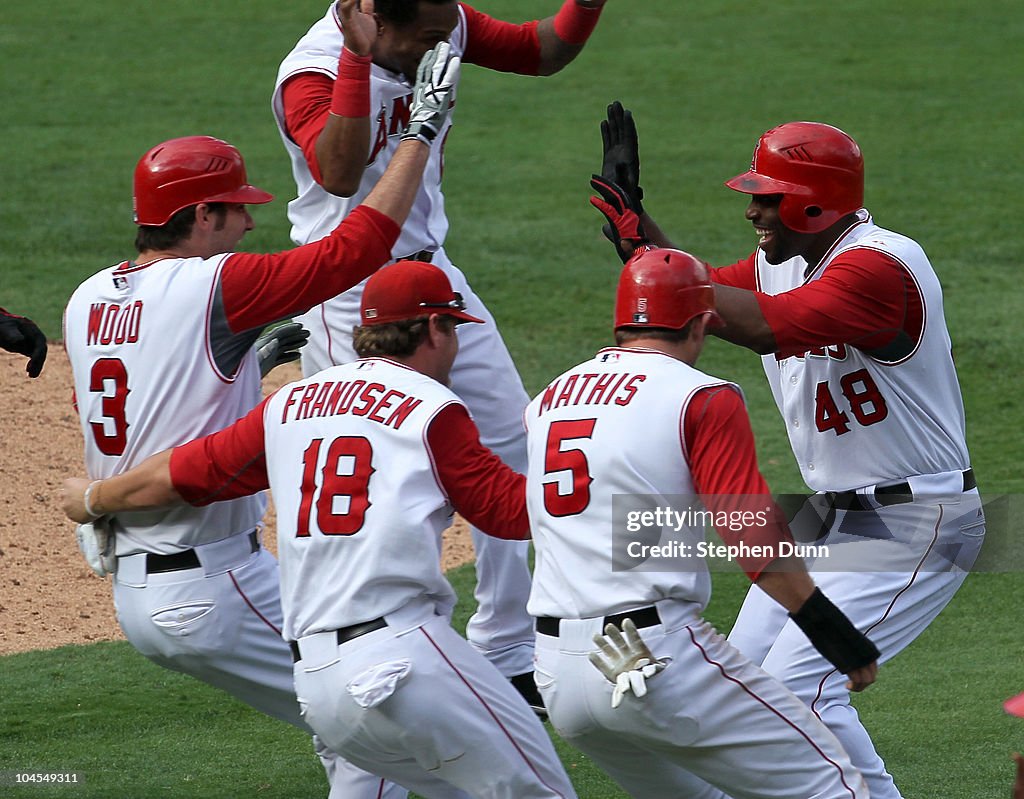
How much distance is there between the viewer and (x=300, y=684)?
4.25 m

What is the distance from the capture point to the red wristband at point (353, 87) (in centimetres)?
506

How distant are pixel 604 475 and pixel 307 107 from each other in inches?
76.2

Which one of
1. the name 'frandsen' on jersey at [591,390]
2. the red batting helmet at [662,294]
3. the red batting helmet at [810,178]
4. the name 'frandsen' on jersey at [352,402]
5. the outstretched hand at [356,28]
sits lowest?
the name 'frandsen' on jersey at [352,402]

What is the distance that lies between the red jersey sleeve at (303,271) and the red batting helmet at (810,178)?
3.75 feet

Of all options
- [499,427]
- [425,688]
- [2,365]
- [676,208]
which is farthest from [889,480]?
[676,208]

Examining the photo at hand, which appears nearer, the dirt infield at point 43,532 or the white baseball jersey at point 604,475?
the white baseball jersey at point 604,475

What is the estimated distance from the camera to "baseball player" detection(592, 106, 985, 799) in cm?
477

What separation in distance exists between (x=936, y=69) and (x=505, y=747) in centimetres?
1385

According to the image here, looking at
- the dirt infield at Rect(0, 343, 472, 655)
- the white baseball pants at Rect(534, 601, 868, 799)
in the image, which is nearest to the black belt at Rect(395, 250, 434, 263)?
the white baseball pants at Rect(534, 601, 868, 799)

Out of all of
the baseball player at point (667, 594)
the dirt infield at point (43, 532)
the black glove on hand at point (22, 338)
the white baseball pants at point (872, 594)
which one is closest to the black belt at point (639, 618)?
the baseball player at point (667, 594)

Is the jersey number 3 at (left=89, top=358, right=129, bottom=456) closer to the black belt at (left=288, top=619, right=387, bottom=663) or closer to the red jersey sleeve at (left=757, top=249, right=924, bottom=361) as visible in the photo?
the black belt at (left=288, top=619, right=387, bottom=663)

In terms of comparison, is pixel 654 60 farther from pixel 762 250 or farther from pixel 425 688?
pixel 425 688

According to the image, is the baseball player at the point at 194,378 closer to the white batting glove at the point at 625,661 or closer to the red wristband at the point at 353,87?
the red wristband at the point at 353,87

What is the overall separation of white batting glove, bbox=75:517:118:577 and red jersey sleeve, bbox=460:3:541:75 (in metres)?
2.19
